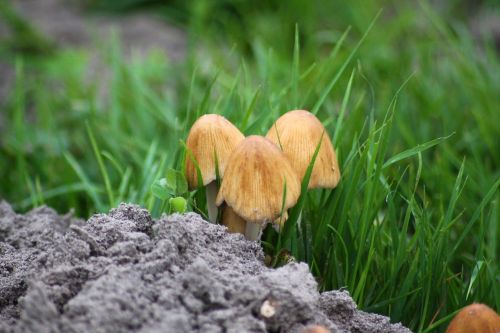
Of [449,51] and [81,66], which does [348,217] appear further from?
[81,66]

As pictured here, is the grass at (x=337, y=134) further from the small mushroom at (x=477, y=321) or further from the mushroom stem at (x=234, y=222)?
the small mushroom at (x=477, y=321)

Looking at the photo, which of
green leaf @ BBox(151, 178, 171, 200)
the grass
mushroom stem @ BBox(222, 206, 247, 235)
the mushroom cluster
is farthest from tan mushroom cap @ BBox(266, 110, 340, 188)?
green leaf @ BBox(151, 178, 171, 200)

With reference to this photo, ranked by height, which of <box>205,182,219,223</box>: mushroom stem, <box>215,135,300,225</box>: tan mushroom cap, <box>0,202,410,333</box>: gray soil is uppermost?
<box>215,135,300,225</box>: tan mushroom cap

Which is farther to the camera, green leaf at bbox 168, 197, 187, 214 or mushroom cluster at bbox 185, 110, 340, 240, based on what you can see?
green leaf at bbox 168, 197, 187, 214

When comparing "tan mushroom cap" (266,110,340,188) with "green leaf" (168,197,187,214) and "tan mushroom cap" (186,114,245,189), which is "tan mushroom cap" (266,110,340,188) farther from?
"green leaf" (168,197,187,214)

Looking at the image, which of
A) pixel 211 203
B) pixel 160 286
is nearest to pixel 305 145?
pixel 211 203

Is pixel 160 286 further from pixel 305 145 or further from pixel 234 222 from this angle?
pixel 305 145

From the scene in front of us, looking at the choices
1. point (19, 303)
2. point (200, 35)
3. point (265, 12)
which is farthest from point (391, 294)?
point (265, 12)

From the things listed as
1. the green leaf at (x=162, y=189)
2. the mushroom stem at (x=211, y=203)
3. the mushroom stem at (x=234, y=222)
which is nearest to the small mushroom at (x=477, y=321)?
the mushroom stem at (x=234, y=222)
